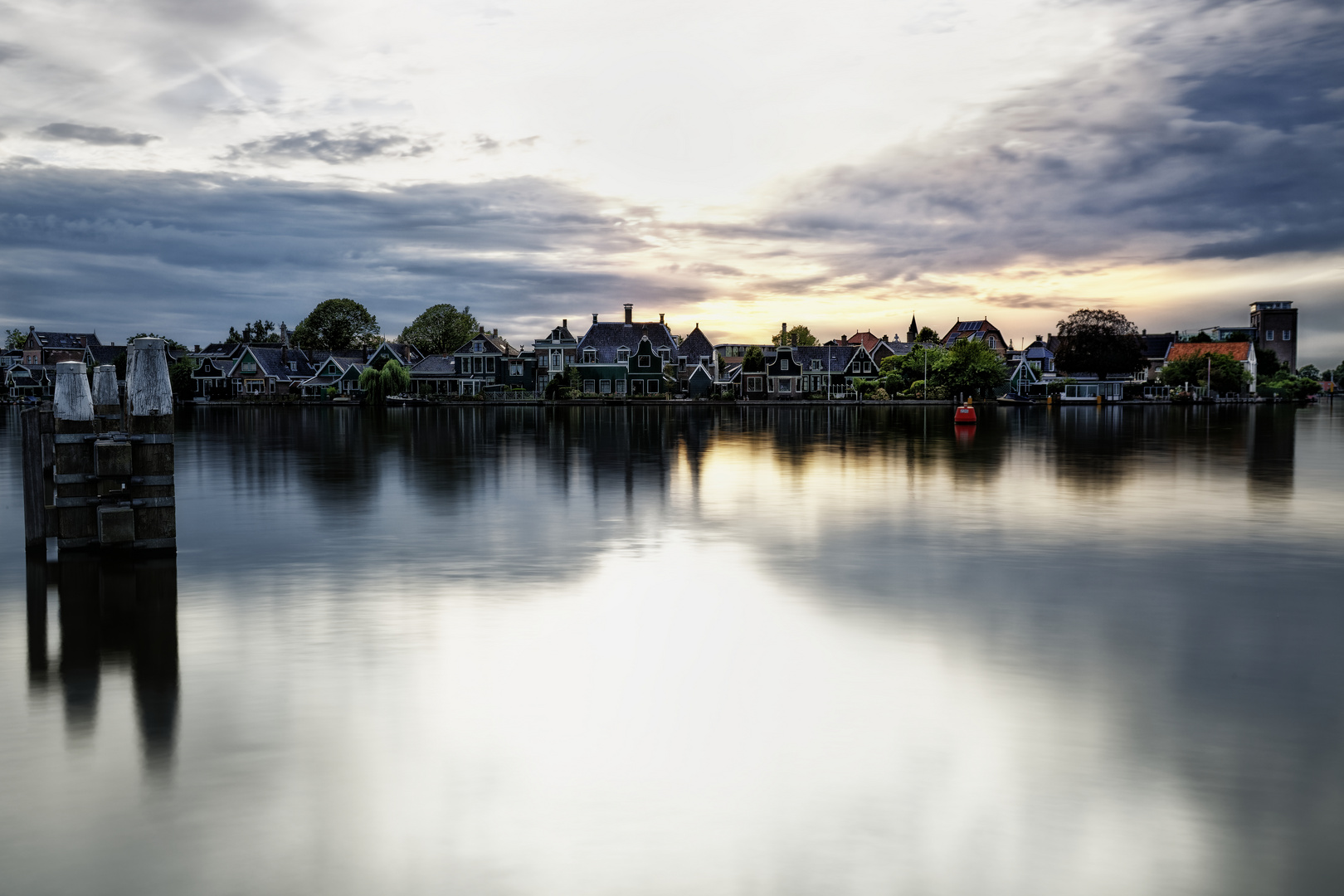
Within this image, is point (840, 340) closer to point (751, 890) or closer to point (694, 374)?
point (694, 374)

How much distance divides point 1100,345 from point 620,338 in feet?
242

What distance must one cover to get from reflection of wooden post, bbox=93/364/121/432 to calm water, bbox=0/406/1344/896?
236cm

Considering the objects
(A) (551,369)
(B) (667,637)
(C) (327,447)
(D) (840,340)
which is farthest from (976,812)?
(D) (840,340)

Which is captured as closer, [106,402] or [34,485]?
[106,402]

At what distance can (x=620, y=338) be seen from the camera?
122m

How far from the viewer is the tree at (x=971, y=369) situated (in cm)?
11662

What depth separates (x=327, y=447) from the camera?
145ft

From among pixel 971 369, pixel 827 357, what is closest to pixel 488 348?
pixel 827 357

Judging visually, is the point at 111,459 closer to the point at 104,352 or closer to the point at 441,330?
the point at 441,330

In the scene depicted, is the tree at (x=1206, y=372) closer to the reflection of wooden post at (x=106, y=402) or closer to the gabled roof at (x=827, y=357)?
the gabled roof at (x=827, y=357)

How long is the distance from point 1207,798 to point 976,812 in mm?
1754

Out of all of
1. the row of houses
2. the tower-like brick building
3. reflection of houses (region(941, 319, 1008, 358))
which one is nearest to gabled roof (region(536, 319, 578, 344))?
the row of houses

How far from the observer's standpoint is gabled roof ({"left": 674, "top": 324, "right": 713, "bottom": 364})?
144m

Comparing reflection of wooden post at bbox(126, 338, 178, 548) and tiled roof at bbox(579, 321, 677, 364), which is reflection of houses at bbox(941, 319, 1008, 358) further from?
reflection of wooden post at bbox(126, 338, 178, 548)
